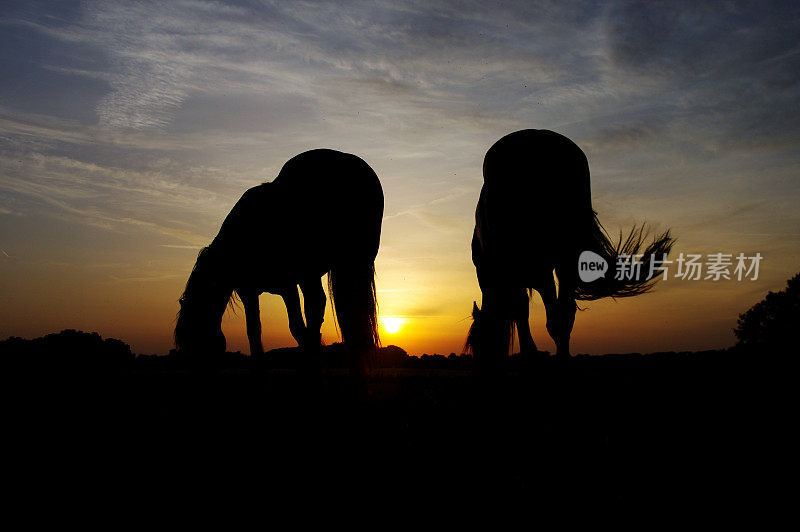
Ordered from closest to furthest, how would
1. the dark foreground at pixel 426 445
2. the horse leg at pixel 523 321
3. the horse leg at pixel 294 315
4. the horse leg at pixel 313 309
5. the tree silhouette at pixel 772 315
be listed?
the dark foreground at pixel 426 445
the horse leg at pixel 313 309
the horse leg at pixel 294 315
the horse leg at pixel 523 321
the tree silhouette at pixel 772 315

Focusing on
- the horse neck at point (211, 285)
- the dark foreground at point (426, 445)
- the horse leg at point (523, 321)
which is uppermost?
the horse neck at point (211, 285)

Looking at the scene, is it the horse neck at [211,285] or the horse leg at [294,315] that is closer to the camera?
the horse leg at [294,315]

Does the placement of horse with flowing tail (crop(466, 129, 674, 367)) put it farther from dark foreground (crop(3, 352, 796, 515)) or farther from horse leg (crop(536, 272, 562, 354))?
dark foreground (crop(3, 352, 796, 515))

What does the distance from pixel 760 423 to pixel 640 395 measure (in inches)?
76.1

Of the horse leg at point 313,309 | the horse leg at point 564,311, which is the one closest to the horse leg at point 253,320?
the horse leg at point 313,309

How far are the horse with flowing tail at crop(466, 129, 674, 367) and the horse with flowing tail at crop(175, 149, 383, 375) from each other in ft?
6.09

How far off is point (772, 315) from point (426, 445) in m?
19.5

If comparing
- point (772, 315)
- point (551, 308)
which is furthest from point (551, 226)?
point (772, 315)

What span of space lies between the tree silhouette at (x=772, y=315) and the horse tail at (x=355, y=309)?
49.8ft

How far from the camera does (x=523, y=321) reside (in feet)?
29.7

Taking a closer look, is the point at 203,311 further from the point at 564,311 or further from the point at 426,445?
the point at 426,445

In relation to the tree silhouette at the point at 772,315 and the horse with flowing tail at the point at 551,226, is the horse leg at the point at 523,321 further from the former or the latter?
the tree silhouette at the point at 772,315

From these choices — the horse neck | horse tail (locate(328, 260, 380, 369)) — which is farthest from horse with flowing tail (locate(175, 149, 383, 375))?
the horse neck

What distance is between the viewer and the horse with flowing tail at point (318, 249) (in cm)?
793
